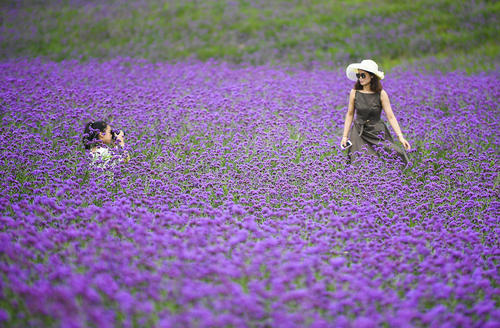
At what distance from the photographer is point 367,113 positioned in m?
5.26

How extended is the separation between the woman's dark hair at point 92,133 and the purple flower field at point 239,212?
12 centimetres

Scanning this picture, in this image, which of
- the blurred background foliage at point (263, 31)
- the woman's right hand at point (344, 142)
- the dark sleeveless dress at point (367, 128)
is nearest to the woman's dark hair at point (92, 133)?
Result: the woman's right hand at point (344, 142)

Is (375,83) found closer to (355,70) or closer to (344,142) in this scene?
(355,70)

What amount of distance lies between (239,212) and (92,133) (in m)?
2.28

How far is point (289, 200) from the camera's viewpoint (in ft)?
12.3

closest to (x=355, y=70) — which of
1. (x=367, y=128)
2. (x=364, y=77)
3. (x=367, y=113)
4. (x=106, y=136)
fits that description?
(x=364, y=77)

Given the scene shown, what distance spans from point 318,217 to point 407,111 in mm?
4084

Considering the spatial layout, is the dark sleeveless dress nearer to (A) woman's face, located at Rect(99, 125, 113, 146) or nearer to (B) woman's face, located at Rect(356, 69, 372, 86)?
(B) woman's face, located at Rect(356, 69, 372, 86)

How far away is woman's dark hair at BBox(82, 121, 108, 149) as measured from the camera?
A: 173 inches

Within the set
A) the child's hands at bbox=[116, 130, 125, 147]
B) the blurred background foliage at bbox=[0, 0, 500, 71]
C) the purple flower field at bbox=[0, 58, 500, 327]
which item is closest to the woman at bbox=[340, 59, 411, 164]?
the purple flower field at bbox=[0, 58, 500, 327]

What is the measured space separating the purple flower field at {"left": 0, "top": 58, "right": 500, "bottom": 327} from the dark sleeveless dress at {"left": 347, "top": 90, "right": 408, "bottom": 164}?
37 cm

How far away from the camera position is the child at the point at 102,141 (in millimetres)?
4246

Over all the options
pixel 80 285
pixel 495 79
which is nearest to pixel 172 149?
pixel 80 285

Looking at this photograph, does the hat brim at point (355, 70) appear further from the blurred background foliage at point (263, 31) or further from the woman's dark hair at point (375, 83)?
the blurred background foliage at point (263, 31)
